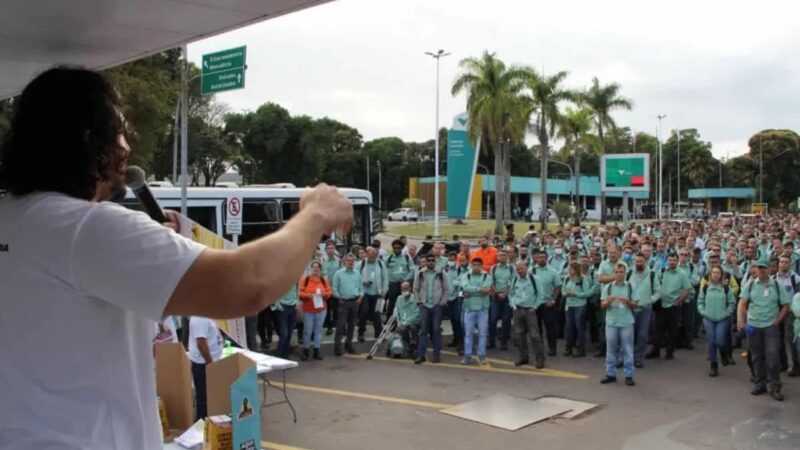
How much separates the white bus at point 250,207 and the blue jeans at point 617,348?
18.7 feet

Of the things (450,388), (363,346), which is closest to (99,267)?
(450,388)

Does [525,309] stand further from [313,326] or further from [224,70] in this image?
[224,70]

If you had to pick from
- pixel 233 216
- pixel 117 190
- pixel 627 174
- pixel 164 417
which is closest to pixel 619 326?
pixel 164 417

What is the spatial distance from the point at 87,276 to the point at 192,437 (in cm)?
441

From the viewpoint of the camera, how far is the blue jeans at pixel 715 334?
10.2 m

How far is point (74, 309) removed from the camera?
4.00 ft

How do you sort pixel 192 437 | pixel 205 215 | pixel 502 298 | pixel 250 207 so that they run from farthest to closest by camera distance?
pixel 250 207, pixel 205 215, pixel 502 298, pixel 192 437

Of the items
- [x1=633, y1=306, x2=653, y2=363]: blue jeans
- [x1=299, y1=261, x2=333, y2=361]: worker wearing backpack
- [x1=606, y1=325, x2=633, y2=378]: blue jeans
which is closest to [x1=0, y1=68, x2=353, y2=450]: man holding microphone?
[x1=606, y1=325, x2=633, y2=378]: blue jeans

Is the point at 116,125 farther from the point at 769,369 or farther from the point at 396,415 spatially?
the point at 769,369

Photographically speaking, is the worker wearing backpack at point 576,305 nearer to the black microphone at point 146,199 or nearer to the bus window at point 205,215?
the bus window at point 205,215

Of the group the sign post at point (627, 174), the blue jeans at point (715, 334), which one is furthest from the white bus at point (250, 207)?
the sign post at point (627, 174)

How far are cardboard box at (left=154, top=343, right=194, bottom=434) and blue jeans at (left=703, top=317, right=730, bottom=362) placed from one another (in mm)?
7949

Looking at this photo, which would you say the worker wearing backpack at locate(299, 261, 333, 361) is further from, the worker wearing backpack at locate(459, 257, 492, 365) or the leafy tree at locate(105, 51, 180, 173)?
the leafy tree at locate(105, 51, 180, 173)

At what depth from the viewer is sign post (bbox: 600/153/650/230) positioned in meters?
27.4
